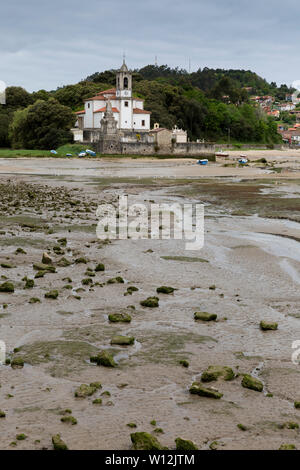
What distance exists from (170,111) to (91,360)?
374ft

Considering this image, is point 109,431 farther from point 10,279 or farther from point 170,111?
point 170,111

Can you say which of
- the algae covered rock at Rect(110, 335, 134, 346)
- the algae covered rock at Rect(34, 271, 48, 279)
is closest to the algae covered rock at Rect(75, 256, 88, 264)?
the algae covered rock at Rect(34, 271, 48, 279)

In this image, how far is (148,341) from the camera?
9531 millimetres

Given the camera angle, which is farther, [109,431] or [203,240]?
[203,240]

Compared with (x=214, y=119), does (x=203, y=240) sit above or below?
below

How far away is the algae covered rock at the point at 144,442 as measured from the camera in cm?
587

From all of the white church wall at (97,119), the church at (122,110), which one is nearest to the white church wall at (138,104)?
the church at (122,110)

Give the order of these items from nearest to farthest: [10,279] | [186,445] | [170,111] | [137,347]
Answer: [186,445] < [137,347] < [10,279] < [170,111]

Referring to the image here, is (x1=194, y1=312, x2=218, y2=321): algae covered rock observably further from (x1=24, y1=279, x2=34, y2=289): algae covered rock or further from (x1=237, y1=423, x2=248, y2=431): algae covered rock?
(x1=237, y1=423, x2=248, y2=431): algae covered rock

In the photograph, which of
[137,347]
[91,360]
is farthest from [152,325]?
[91,360]

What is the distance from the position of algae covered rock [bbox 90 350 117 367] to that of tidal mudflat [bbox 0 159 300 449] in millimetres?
22

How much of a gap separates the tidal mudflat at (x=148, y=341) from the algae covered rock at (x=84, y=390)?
22 millimetres

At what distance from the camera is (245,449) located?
238 inches

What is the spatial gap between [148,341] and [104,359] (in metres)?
1.33
